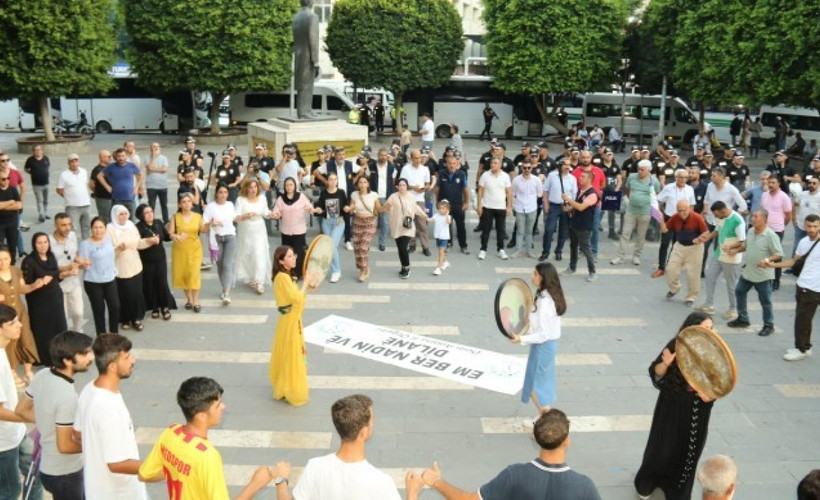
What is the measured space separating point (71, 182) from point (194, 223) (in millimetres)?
4130

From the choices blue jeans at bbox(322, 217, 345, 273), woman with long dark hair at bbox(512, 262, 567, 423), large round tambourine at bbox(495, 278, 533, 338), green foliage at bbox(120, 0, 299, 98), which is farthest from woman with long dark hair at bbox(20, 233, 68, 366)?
green foliage at bbox(120, 0, 299, 98)

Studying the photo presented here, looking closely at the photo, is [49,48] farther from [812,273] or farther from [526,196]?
[812,273]

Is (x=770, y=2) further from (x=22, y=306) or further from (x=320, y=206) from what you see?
(x=22, y=306)

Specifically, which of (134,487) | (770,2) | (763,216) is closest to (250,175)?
(763,216)

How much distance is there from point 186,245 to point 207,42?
22.8 metres

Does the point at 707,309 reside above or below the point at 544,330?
below

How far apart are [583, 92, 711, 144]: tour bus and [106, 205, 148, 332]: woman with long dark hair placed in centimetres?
2775

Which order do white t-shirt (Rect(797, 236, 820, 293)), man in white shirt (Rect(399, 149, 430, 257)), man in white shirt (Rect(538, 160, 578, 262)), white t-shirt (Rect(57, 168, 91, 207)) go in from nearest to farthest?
white t-shirt (Rect(797, 236, 820, 293)), man in white shirt (Rect(538, 160, 578, 262)), white t-shirt (Rect(57, 168, 91, 207)), man in white shirt (Rect(399, 149, 430, 257))

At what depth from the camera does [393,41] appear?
33156mm

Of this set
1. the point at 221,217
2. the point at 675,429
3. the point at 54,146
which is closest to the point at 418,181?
the point at 221,217

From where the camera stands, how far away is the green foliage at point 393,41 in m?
33.1

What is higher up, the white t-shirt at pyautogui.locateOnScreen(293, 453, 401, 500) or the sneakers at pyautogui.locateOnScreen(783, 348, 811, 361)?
the white t-shirt at pyautogui.locateOnScreen(293, 453, 401, 500)

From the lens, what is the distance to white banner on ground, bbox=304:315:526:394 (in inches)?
344

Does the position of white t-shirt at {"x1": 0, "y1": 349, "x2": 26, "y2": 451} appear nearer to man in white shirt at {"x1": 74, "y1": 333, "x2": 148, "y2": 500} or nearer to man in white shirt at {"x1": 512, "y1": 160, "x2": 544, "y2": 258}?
man in white shirt at {"x1": 74, "y1": 333, "x2": 148, "y2": 500}
